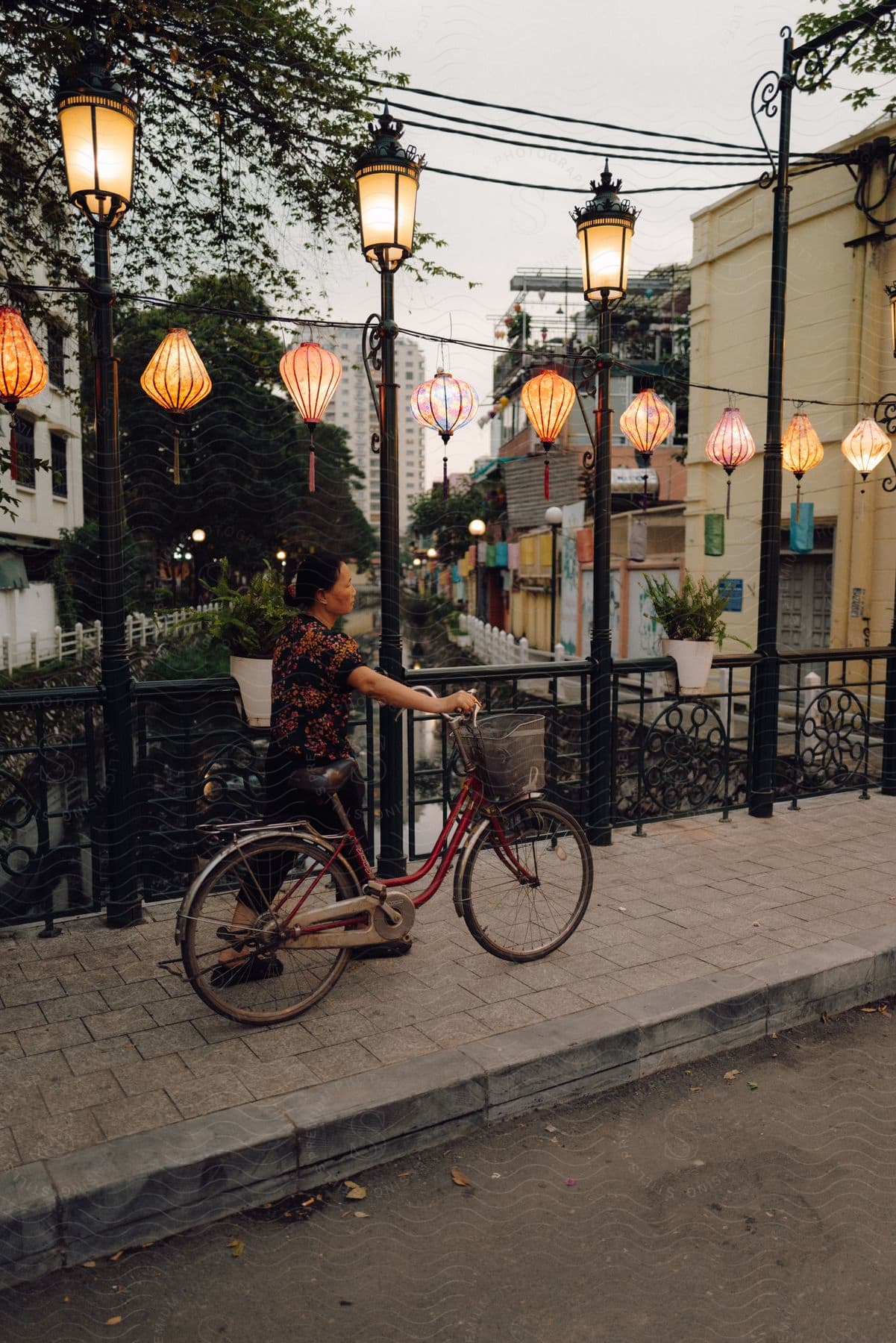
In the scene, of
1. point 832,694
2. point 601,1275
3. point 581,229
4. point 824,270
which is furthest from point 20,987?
point 824,270

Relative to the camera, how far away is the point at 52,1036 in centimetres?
354

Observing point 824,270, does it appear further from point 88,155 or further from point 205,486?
point 205,486

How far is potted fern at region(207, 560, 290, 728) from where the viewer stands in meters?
4.83

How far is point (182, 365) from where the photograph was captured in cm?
612

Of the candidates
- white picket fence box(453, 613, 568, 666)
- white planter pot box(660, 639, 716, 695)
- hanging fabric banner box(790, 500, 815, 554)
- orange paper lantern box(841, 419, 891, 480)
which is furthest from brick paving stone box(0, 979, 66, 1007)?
white picket fence box(453, 613, 568, 666)

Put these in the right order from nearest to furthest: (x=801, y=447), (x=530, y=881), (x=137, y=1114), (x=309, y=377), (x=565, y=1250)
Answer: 1. (x=565, y=1250)
2. (x=137, y=1114)
3. (x=530, y=881)
4. (x=309, y=377)
5. (x=801, y=447)

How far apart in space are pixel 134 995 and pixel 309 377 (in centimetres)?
413

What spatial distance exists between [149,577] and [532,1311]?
108ft

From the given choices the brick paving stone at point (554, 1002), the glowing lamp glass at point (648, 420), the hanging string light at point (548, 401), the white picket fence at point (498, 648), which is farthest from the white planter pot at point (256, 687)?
the white picket fence at point (498, 648)

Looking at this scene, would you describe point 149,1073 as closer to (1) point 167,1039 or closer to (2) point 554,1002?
(1) point 167,1039

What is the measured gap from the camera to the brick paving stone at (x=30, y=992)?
3832 millimetres

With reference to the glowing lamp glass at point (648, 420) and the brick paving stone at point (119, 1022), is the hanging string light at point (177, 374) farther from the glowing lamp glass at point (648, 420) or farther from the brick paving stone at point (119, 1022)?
the glowing lamp glass at point (648, 420)

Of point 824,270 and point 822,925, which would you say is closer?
point 822,925

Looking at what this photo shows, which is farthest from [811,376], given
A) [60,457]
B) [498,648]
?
[60,457]
